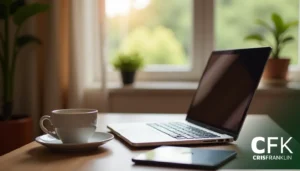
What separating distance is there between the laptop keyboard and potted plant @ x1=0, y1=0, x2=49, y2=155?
3.62 ft

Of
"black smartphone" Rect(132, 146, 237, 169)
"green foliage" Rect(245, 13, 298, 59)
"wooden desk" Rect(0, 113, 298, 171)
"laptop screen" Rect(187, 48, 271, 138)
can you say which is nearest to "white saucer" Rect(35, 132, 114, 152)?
"wooden desk" Rect(0, 113, 298, 171)

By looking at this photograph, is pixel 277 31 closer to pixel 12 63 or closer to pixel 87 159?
pixel 12 63

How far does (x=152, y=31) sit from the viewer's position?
8.55 ft

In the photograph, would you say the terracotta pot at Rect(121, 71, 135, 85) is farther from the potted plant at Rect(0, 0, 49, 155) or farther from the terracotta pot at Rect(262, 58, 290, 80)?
the terracotta pot at Rect(262, 58, 290, 80)

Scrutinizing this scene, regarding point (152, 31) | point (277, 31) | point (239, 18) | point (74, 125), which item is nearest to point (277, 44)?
point (277, 31)

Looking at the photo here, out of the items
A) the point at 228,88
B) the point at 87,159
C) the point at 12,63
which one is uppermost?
the point at 12,63

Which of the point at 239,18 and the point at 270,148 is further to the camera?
the point at 239,18

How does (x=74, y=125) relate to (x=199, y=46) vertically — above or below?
below

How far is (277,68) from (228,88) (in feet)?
3.90

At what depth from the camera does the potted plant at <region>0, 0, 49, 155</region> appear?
214 cm

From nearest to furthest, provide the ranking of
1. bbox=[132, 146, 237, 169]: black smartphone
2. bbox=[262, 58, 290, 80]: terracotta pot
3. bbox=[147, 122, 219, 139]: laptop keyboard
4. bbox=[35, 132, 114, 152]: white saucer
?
1. bbox=[132, 146, 237, 169]: black smartphone
2. bbox=[35, 132, 114, 152]: white saucer
3. bbox=[147, 122, 219, 139]: laptop keyboard
4. bbox=[262, 58, 290, 80]: terracotta pot

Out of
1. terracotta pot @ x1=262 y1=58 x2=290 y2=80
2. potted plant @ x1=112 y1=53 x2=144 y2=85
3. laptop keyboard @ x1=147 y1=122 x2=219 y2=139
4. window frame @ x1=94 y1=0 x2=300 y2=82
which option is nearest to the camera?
laptop keyboard @ x1=147 y1=122 x2=219 y2=139

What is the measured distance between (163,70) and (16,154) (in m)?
1.72

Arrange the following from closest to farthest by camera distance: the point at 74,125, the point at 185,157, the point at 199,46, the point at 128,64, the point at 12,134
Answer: the point at 185,157 → the point at 74,125 → the point at 12,134 → the point at 128,64 → the point at 199,46
